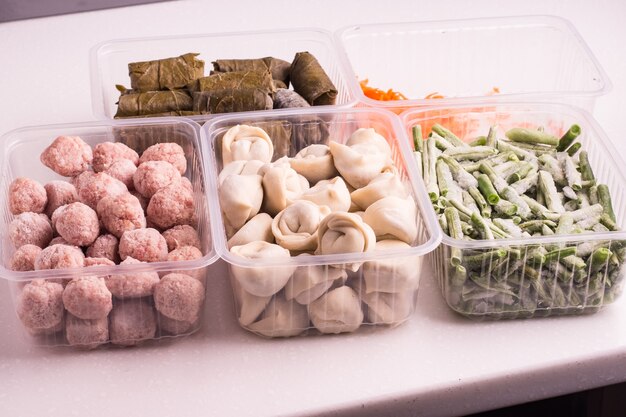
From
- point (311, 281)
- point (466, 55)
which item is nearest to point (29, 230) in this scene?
point (311, 281)

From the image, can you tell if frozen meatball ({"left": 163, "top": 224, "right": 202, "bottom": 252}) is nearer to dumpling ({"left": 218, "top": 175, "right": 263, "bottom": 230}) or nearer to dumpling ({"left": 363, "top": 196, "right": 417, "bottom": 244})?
dumpling ({"left": 218, "top": 175, "right": 263, "bottom": 230})

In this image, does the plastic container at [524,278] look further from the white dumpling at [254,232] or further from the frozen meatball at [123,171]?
the frozen meatball at [123,171]

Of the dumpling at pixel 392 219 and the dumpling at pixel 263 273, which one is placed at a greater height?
the dumpling at pixel 392 219

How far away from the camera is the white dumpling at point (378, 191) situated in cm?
130

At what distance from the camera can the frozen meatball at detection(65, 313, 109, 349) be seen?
Answer: 119cm

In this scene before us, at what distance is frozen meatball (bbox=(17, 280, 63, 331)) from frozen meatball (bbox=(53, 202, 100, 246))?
8 centimetres

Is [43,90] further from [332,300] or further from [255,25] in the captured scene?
[332,300]

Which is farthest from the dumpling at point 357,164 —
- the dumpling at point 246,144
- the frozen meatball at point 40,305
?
the frozen meatball at point 40,305

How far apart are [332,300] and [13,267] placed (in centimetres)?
44

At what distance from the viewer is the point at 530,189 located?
142cm

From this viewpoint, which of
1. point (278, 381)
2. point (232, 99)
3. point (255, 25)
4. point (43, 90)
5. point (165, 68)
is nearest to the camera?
point (278, 381)

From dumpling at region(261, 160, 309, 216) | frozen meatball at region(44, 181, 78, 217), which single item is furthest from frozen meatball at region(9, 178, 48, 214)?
dumpling at region(261, 160, 309, 216)

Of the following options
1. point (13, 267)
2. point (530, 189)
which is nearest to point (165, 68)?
point (13, 267)

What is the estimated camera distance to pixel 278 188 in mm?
1300
